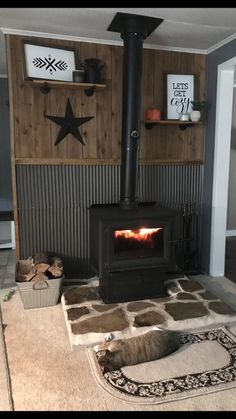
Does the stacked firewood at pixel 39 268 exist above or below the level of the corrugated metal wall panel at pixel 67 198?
below

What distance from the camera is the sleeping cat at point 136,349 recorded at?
6.30 ft

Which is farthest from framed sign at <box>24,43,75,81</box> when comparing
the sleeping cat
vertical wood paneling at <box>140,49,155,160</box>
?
the sleeping cat

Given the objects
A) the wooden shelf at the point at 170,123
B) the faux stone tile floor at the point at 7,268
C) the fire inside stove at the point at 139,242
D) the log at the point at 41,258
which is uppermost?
the wooden shelf at the point at 170,123

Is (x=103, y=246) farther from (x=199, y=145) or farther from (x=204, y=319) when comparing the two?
(x=199, y=145)

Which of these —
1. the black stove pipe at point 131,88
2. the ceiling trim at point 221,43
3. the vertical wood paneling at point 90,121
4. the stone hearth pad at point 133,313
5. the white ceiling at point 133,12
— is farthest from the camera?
the vertical wood paneling at point 90,121

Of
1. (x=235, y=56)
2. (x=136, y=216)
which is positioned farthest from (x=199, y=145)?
(x=136, y=216)

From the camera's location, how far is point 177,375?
6.07 feet

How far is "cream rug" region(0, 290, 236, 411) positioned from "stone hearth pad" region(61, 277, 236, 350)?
11cm

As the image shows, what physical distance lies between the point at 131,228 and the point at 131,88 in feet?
3.67

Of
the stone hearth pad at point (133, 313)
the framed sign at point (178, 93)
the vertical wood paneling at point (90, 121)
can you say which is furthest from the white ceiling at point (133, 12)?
the stone hearth pad at point (133, 313)

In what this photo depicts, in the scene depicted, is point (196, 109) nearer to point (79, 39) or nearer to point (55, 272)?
point (79, 39)

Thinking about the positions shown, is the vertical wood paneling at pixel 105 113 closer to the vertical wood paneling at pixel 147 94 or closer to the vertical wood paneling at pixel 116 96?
the vertical wood paneling at pixel 116 96

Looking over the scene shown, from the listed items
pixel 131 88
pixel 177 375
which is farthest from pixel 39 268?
pixel 131 88

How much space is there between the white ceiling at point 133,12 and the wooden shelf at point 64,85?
427 mm
